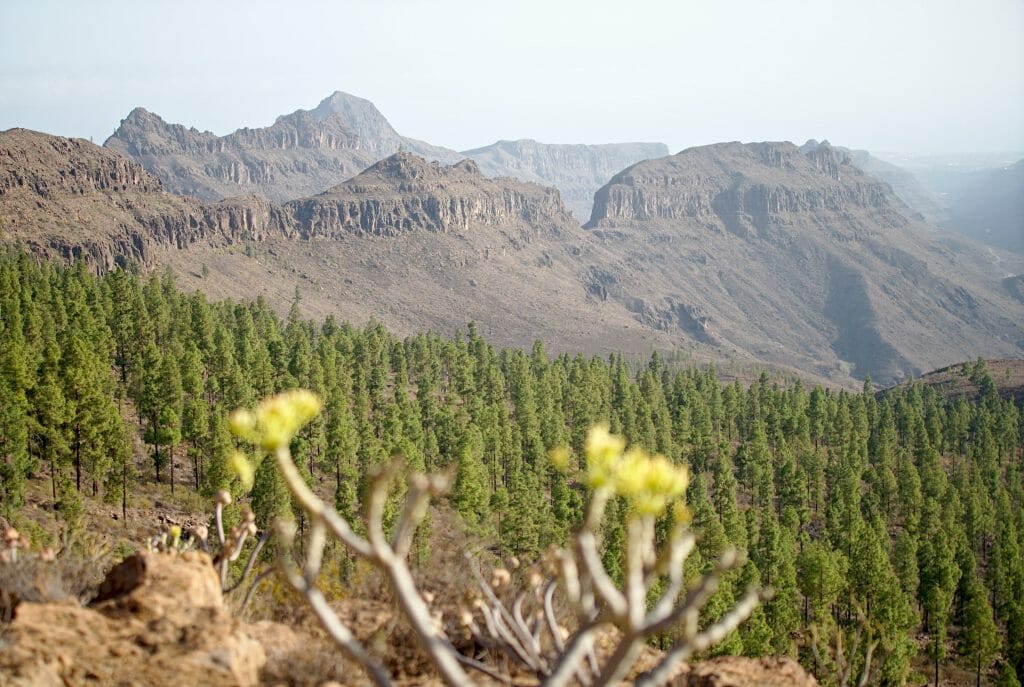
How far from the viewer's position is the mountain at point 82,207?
148m

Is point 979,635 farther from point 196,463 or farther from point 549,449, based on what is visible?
point 196,463

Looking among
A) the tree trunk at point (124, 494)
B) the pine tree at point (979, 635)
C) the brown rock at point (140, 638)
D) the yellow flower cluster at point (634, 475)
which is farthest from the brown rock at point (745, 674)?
the pine tree at point (979, 635)

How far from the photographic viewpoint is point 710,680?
10953 millimetres

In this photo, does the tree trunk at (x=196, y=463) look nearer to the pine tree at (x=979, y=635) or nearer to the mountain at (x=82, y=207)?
the pine tree at (x=979, y=635)

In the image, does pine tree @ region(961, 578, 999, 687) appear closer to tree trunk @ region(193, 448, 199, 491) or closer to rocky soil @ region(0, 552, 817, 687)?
rocky soil @ region(0, 552, 817, 687)

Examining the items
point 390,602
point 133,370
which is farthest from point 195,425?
point 390,602

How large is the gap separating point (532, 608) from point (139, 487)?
1995 inches

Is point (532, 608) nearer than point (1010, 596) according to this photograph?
Yes

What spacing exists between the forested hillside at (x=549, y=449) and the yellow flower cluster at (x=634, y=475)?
2707cm

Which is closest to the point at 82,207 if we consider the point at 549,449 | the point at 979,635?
the point at 549,449

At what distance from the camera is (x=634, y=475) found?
5.05 metres

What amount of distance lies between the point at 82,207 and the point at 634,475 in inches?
7549

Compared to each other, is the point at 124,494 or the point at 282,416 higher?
the point at 282,416

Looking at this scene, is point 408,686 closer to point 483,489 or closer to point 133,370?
point 483,489
